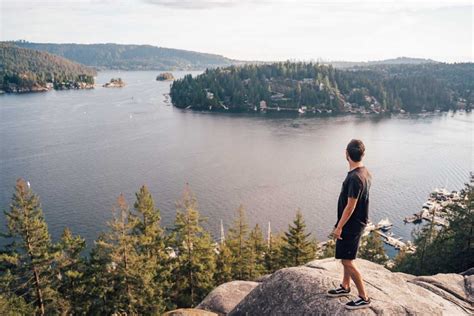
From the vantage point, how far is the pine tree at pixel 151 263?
97.3 ft

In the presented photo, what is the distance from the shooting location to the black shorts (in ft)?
33.9

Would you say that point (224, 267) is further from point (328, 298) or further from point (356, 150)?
point (356, 150)

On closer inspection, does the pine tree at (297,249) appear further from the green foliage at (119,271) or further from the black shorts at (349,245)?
the black shorts at (349,245)

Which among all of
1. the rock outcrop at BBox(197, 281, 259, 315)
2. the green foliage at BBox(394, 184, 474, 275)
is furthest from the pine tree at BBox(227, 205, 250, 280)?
the rock outcrop at BBox(197, 281, 259, 315)

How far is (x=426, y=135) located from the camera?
13738 centimetres

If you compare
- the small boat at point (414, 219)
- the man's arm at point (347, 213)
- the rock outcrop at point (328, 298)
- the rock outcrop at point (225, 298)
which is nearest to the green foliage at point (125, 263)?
the rock outcrop at point (225, 298)

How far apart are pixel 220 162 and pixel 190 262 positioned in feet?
214

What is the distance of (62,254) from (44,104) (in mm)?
175035

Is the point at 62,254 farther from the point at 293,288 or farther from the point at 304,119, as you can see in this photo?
the point at 304,119

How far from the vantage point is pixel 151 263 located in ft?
98.7

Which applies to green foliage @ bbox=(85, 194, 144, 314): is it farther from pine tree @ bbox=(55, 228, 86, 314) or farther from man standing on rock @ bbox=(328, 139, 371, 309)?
man standing on rock @ bbox=(328, 139, 371, 309)

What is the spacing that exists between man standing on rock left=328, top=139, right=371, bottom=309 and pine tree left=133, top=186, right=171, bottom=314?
2179 cm

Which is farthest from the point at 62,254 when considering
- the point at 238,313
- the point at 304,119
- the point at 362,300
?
the point at 304,119

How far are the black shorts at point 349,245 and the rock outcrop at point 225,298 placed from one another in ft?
30.7
